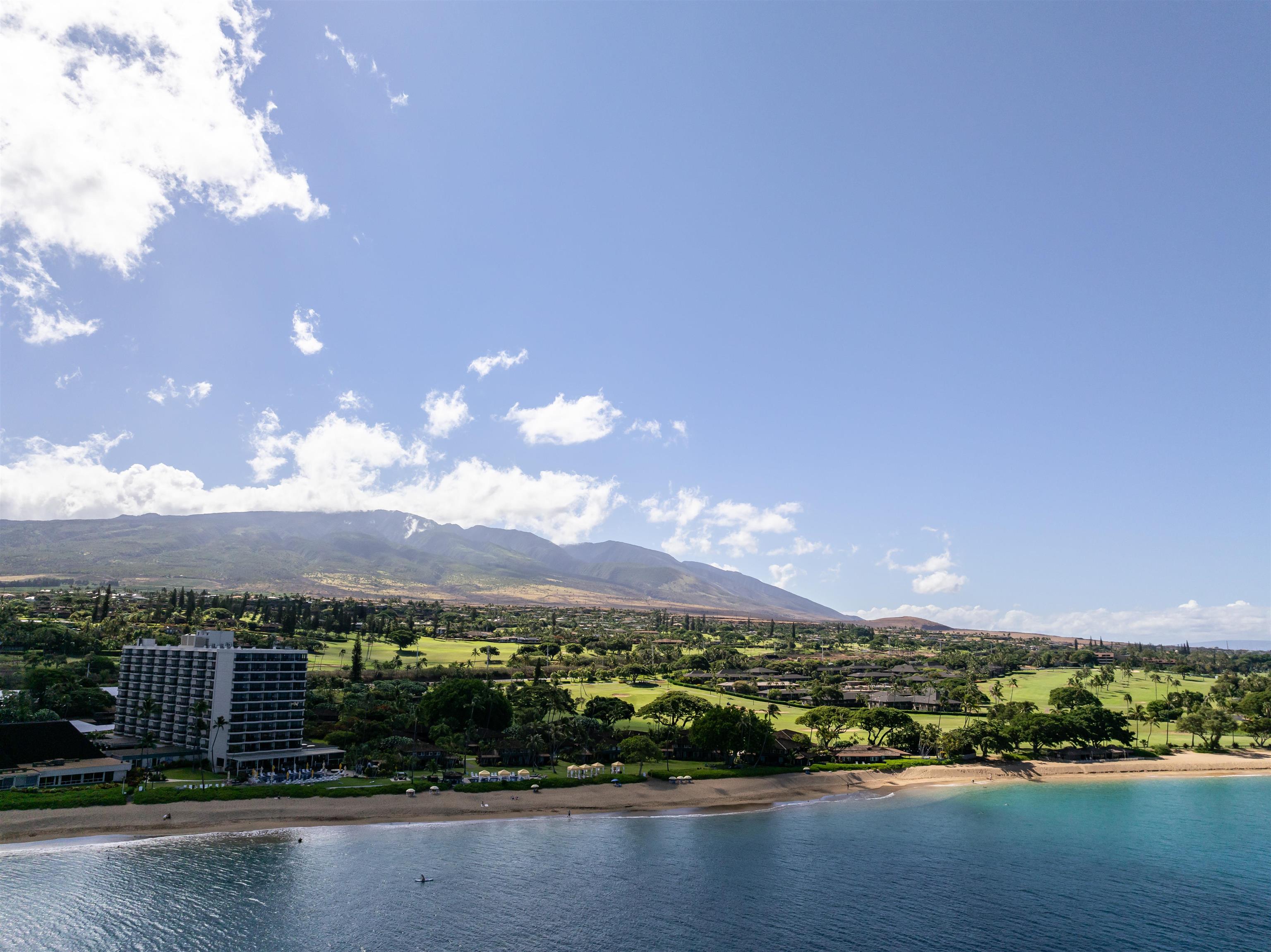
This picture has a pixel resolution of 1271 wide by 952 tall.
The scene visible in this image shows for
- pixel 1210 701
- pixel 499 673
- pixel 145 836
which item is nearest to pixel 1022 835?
pixel 145 836

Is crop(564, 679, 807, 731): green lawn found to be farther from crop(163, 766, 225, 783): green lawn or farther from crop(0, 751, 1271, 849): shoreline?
crop(163, 766, 225, 783): green lawn

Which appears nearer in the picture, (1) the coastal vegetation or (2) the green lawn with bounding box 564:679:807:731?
(1) the coastal vegetation

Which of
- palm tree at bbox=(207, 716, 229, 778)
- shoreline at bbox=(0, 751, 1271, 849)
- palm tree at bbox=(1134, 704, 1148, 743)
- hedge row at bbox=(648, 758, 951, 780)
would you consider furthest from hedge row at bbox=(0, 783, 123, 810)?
palm tree at bbox=(1134, 704, 1148, 743)

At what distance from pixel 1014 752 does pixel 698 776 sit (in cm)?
5590

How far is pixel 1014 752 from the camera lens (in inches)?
4594

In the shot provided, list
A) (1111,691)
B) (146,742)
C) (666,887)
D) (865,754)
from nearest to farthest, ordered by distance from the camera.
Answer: (666,887)
(146,742)
(865,754)
(1111,691)

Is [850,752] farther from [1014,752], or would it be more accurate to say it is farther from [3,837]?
[3,837]

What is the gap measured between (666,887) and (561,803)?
2591 centimetres

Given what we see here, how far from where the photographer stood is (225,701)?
8769 centimetres

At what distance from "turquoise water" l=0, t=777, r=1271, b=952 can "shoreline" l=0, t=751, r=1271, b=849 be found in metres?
2.78

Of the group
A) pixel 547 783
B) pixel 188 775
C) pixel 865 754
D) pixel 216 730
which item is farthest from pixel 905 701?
pixel 188 775

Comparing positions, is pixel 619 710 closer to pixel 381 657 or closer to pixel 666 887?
pixel 666 887

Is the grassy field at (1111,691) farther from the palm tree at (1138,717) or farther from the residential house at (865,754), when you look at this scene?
the residential house at (865,754)

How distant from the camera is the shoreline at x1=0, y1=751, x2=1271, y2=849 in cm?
6888
